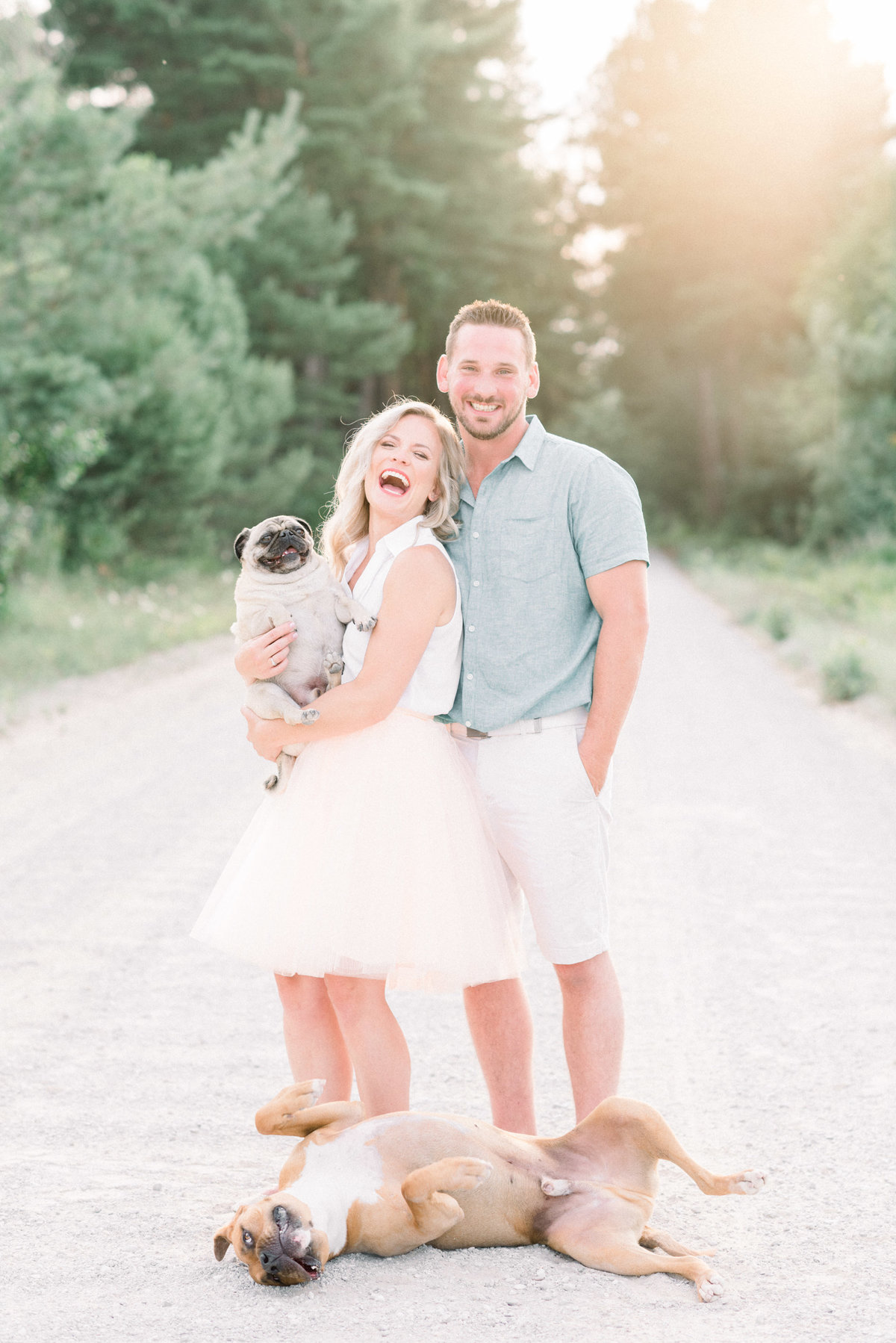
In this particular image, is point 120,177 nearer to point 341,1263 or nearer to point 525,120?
point 341,1263

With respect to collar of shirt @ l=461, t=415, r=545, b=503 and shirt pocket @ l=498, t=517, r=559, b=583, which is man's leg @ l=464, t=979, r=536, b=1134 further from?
collar of shirt @ l=461, t=415, r=545, b=503

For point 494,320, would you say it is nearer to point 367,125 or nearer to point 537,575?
point 537,575

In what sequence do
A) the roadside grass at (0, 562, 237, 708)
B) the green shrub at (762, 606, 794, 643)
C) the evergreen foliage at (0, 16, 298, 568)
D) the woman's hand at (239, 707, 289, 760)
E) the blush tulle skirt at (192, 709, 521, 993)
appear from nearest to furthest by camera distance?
the blush tulle skirt at (192, 709, 521, 993), the woman's hand at (239, 707, 289, 760), the roadside grass at (0, 562, 237, 708), the evergreen foliage at (0, 16, 298, 568), the green shrub at (762, 606, 794, 643)

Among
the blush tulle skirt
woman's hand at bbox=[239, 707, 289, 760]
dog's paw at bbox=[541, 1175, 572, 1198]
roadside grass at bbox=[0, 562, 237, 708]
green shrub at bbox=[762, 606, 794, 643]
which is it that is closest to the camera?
dog's paw at bbox=[541, 1175, 572, 1198]

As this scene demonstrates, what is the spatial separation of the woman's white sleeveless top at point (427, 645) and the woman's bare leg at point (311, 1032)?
774mm

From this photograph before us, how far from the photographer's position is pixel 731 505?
4247 cm

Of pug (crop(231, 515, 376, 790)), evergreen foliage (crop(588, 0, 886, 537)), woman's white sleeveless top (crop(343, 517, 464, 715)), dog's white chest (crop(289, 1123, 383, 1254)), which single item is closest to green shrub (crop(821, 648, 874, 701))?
woman's white sleeveless top (crop(343, 517, 464, 715))

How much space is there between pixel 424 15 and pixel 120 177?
2080 centimetres

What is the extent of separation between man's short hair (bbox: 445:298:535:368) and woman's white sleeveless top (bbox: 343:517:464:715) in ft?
1.77

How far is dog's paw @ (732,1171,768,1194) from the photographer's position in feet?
9.37

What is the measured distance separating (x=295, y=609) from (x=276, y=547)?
171 millimetres

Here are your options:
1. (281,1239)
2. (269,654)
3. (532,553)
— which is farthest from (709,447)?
(281,1239)

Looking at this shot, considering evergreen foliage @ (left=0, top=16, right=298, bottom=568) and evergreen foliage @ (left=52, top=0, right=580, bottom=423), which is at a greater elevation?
evergreen foliage @ (left=52, top=0, right=580, bottom=423)

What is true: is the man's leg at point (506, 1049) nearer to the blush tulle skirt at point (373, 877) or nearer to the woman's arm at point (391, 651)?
the blush tulle skirt at point (373, 877)
